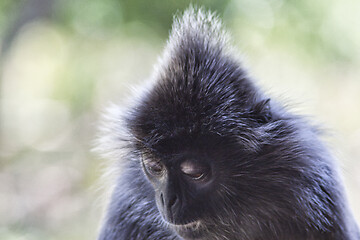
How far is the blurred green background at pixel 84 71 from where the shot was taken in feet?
13.3

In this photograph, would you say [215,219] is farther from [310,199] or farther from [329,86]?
[329,86]

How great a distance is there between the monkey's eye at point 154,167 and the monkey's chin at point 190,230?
0.72 ft

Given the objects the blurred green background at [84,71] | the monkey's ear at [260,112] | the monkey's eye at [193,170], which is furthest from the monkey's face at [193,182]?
the blurred green background at [84,71]

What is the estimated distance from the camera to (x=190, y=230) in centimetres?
191

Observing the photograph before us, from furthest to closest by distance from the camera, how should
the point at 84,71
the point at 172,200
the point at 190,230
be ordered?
1. the point at 84,71
2. the point at 190,230
3. the point at 172,200

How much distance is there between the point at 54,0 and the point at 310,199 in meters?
3.70

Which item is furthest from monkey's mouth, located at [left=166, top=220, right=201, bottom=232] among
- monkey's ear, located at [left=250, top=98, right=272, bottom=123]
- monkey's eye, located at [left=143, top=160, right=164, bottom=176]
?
monkey's ear, located at [left=250, top=98, right=272, bottom=123]

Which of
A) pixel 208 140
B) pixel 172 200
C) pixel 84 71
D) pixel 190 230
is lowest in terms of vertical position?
pixel 190 230

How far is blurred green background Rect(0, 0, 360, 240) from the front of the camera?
4066 millimetres

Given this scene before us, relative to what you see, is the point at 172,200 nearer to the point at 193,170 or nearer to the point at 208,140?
the point at 193,170

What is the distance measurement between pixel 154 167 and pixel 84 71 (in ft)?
11.8

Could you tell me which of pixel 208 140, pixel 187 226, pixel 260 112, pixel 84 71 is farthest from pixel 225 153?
pixel 84 71

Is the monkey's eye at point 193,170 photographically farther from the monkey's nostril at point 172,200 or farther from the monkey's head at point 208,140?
the monkey's nostril at point 172,200

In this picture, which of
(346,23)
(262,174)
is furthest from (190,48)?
(346,23)
